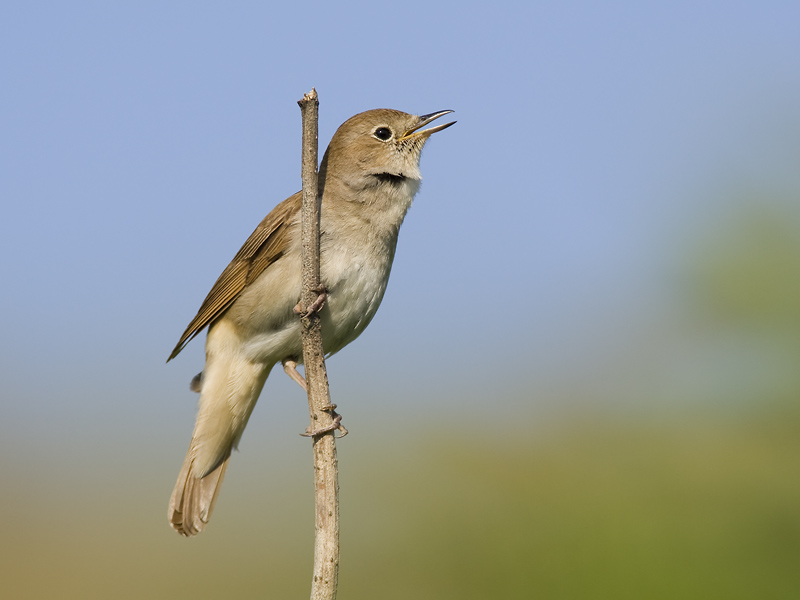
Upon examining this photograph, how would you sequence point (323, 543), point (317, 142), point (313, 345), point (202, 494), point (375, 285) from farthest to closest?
point (202, 494) < point (375, 285) < point (313, 345) < point (317, 142) < point (323, 543)

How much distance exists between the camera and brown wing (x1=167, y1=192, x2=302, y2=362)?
455 cm

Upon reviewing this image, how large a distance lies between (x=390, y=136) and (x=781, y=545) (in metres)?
3.86

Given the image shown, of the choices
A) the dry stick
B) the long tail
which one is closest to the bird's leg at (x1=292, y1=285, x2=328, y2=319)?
the dry stick

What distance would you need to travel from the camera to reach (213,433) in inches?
188

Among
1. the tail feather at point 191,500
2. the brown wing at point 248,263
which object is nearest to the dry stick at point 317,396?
the brown wing at point 248,263

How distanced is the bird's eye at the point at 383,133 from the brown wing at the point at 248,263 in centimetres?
59

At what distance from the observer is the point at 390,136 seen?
15.8 feet

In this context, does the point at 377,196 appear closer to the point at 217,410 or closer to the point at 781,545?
the point at 217,410

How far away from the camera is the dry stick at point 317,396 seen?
2.75 meters

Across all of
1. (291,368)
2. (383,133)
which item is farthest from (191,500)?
(383,133)

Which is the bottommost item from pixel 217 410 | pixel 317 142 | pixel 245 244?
pixel 217 410

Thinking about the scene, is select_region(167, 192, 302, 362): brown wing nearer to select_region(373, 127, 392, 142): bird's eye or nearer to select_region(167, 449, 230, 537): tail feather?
select_region(373, 127, 392, 142): bird's eye

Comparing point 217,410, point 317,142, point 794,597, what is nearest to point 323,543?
point 317,142

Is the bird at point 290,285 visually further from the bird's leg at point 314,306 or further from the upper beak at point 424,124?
the bird's leg at point 314,306
